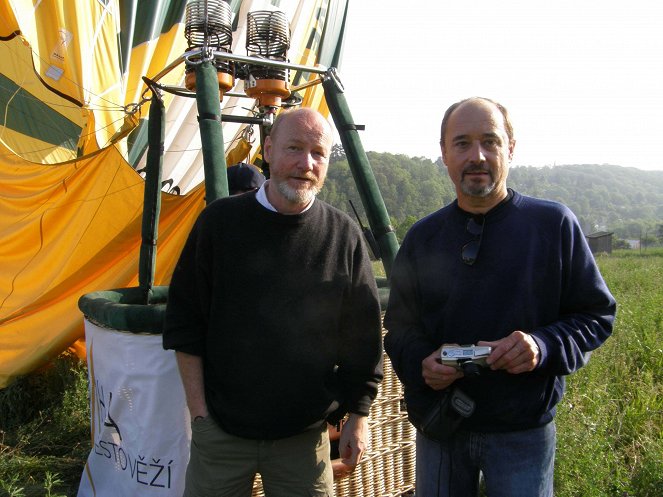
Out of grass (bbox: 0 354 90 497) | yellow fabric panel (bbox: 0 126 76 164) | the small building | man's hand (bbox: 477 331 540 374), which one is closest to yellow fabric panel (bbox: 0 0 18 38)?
yellow fabric panel (bbox: 0 126 76 164)

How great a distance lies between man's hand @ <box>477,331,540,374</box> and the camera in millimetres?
1311

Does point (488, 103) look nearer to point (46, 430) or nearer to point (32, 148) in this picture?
point (46, 430)

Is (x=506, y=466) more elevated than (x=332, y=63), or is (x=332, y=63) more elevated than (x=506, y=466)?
(x=332, y=63)

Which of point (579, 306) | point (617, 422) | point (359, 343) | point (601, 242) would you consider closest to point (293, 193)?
point (359, 343)

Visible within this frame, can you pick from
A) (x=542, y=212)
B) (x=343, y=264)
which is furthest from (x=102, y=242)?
(x=542, y=212)

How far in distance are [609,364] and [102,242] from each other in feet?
9.89

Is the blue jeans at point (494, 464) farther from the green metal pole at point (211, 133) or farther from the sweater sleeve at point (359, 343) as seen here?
the green metal pole at point (211, 133)

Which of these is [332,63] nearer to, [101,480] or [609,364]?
[609,364]

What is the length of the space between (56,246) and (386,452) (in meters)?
2.38

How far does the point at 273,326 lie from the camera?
60.4 inches

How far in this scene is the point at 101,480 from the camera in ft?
7.44

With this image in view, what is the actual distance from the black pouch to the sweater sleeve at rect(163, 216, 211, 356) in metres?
0.57

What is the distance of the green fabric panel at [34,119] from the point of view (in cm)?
412

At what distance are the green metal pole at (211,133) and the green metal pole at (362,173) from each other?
1.79 feet
